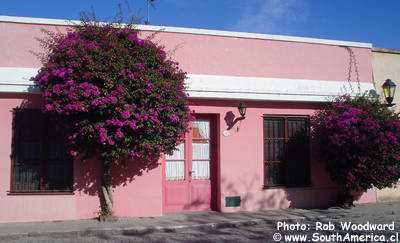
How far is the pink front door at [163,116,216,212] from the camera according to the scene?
8266 millimetres

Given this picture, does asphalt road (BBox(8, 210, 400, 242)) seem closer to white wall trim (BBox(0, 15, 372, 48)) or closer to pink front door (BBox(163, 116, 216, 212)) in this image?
pink front door (BBox(163, 116, 216, 212))

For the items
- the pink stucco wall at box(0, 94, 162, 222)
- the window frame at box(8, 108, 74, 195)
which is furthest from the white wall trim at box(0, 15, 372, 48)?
the window frame at box(8, 108, 74, 195)

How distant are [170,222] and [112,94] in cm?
296

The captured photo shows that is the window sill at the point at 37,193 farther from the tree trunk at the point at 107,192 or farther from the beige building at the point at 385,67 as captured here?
the beige building at the point at 385,67

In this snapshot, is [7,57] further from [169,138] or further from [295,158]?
[295,158]

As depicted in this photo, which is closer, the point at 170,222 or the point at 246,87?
the point at 170,222

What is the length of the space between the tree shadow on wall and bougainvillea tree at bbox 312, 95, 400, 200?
469 cm

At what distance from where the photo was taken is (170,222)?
23.4 ft

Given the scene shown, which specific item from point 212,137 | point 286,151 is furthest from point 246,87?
point 286,151

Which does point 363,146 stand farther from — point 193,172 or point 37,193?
point 37,193

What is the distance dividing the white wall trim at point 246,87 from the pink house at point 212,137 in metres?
0.03

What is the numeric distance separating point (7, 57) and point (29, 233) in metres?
3.94

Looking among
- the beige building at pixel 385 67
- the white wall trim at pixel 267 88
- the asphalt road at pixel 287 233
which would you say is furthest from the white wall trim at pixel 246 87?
the asphalt road at pixel 287 233

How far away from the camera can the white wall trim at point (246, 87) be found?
7.32 meters
